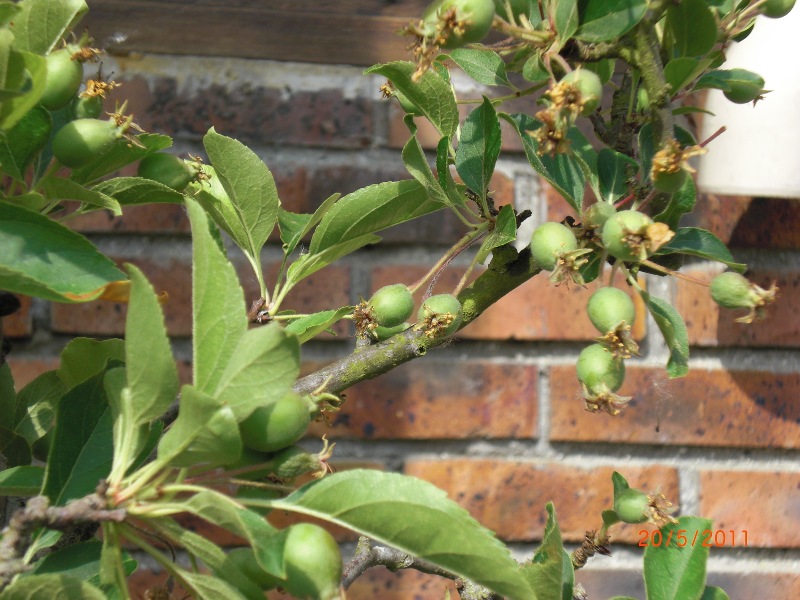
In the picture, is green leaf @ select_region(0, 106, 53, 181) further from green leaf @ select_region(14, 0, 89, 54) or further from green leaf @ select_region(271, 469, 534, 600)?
green leaf @ select_region(271, 469, 534, 600)

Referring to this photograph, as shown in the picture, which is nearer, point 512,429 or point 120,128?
point 120,128

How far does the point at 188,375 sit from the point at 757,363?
61 cm

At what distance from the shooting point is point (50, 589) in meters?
0.26

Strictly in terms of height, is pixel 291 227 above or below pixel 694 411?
above

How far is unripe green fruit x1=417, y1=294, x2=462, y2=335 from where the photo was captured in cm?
37

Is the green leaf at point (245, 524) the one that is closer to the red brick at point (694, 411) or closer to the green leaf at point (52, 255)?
the green leaf at point (52, 255)

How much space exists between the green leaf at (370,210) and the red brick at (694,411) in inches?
19.5

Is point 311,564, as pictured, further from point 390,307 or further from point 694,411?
point 694,411

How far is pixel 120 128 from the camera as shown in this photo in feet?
1.12

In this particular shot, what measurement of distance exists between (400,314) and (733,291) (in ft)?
0.51

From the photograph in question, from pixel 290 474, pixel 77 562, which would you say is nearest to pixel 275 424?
pixel 290 474

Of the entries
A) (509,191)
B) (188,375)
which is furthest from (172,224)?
(509,191)

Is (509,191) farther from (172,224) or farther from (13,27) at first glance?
(13,27)

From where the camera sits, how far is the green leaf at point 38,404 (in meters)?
0.43
